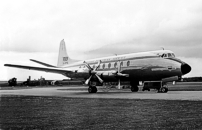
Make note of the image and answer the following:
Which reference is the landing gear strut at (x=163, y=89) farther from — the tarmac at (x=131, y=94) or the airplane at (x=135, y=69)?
the tarmac at (x=131, y=94)

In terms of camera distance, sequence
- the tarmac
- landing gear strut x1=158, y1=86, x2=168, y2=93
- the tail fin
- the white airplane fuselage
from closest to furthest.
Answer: the tarmac → the white airplane fuselage → landing gear strut x1=158, y1=86, x2=168, y2=93 → the tail fin

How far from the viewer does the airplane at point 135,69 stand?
30859 millimetres

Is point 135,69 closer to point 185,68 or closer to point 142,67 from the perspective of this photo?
point 142,67

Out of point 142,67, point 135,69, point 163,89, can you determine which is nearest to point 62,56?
point 135,69

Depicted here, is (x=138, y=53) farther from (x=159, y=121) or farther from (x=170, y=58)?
(x=159, y=121)

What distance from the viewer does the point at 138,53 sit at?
3456 cm

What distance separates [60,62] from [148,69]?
20856mm

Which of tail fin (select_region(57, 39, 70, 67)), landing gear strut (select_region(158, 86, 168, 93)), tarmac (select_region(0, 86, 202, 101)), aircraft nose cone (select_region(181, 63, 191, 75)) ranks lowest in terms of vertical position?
tarmac (select_region(0, 86, 202, 101))

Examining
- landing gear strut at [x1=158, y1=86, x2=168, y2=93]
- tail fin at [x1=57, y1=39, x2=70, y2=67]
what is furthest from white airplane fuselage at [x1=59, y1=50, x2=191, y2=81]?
tail fin at [x1=57, y1=39, x2=70, y2=67]

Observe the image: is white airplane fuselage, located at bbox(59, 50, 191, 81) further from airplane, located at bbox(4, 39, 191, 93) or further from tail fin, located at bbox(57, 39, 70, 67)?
tail fin, located at bbox(57, 39, 70, 67)

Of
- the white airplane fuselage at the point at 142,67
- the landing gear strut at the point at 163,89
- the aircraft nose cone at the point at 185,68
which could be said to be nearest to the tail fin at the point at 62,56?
the white airplane fuselage at the point at 142,67

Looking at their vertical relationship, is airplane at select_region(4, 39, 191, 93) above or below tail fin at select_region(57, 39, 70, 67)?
below

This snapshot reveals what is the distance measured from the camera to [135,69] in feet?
110

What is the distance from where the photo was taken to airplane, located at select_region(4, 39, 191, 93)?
30859mm
